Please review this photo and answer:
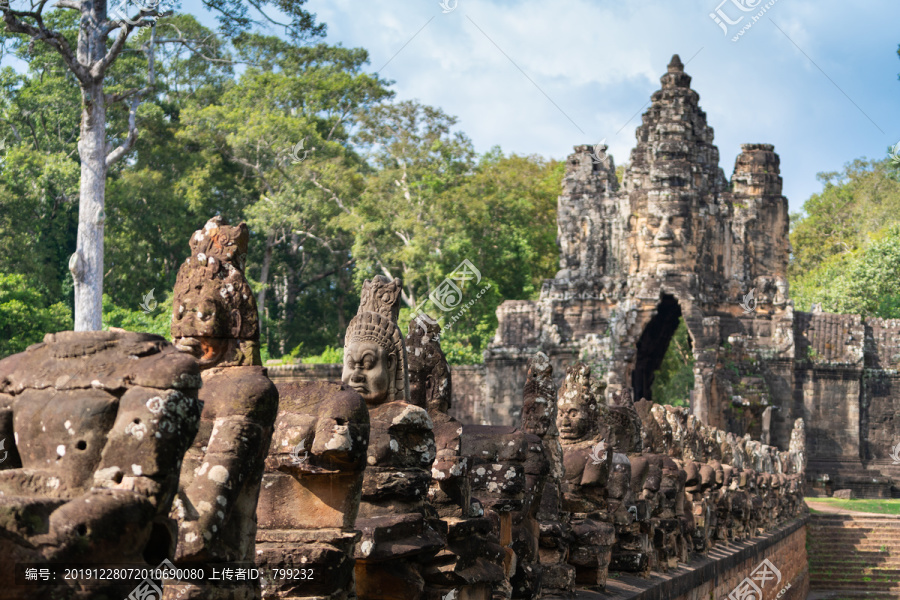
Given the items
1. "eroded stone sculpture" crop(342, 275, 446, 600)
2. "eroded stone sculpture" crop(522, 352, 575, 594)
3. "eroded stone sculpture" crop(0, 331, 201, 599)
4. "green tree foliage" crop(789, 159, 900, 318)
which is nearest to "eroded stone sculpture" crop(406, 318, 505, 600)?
"eroded stone sculpture" crop(342, 275, 446, 600)

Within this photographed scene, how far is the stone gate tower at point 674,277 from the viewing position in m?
33.2

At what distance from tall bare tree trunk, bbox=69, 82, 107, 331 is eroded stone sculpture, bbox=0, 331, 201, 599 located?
1612 cm

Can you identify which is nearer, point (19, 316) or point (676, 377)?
point (19, 316)

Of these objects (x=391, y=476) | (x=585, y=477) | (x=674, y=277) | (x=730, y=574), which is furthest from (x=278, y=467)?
(x=674, y=277)

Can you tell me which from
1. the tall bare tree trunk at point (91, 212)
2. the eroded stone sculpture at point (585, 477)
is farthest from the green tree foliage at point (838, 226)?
the eroded stone sculpture at point (585, 477)

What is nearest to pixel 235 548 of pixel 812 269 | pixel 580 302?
pixel 580 302

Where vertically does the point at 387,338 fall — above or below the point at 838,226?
below

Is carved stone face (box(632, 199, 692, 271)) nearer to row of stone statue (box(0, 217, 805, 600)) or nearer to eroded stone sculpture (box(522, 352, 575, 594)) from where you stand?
row of stone statue (box(0, 217, 805, 600))

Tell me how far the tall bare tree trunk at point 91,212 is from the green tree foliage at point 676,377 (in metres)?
21.8

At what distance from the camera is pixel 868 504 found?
29.1m

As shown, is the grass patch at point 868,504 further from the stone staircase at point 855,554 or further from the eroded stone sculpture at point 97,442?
the eroded stone sculpture at point 97,442

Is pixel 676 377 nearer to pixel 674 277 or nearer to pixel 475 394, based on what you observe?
pixel 674 277

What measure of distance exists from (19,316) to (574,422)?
20.0 m

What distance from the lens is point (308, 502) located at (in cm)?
487
